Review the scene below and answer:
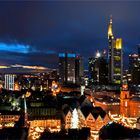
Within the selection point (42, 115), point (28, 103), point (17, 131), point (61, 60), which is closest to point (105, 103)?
point (28, 103)

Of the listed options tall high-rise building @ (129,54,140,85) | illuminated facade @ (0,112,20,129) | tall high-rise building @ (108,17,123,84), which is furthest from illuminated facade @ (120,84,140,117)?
tall high-rise building @ (129,54,140,85)

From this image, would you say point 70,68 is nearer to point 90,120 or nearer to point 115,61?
point 115,61

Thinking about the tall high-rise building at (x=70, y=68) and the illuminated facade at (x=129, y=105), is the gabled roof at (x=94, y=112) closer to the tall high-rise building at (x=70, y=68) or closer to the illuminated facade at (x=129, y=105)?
the illuminated facade at (x=129, y=105)

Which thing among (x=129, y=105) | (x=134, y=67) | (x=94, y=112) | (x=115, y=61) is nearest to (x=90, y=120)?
(x=94, y=112)

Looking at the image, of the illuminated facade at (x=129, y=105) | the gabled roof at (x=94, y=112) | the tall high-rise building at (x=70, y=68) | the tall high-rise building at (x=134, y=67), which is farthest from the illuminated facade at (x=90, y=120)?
the tall high-rise building at (x=134, y=67)

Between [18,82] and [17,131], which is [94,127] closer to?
[17,131]

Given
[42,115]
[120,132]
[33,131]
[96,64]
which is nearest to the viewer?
[120,132]

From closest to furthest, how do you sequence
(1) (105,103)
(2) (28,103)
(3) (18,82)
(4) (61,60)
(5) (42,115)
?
1. (5) (42,115)
2. (2) (28,103)
3. (1) (105,103)
4. (3) (18,82)
5. (4) (61,60)
